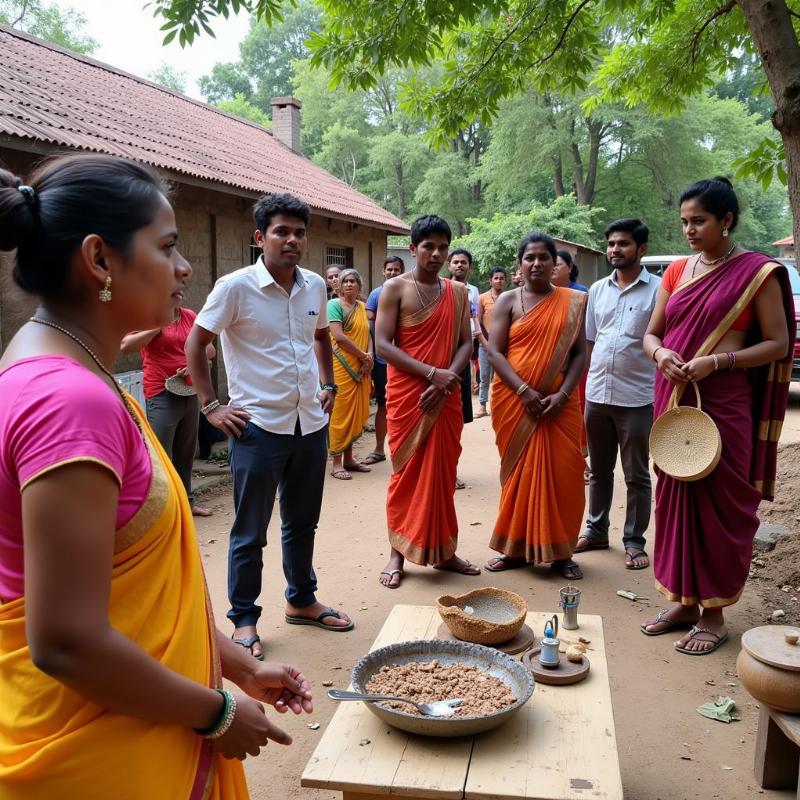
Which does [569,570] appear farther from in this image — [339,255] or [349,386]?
[339,255]

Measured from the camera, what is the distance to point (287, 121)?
15.4 metres

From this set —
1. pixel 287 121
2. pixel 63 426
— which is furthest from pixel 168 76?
pixel 63 426

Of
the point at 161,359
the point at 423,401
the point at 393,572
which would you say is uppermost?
the point at 161,359

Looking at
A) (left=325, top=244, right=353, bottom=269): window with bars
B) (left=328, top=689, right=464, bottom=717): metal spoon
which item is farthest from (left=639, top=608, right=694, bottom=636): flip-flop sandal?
(left=325, top=244, right=353, bottom=269): window with bars

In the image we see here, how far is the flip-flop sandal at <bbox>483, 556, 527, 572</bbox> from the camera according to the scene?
467 cm

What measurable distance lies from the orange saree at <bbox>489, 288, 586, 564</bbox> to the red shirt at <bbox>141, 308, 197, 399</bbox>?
241 cm

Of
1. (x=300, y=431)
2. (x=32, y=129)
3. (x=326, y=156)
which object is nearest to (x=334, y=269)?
(x=32, y=129)

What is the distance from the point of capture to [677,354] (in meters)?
3.63

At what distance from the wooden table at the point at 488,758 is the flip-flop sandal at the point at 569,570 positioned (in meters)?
2.41

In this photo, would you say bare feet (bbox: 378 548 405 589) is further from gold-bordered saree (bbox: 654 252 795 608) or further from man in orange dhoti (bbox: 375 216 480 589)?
gold-bordered saree (bbox: 654 252 795 608)

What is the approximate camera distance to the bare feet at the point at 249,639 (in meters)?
3.44

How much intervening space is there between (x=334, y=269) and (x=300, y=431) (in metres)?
5.56

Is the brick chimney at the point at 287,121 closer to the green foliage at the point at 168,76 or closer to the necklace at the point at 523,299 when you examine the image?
the necklace at the point at 523,299

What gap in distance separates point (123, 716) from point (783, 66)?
4.03 meters
